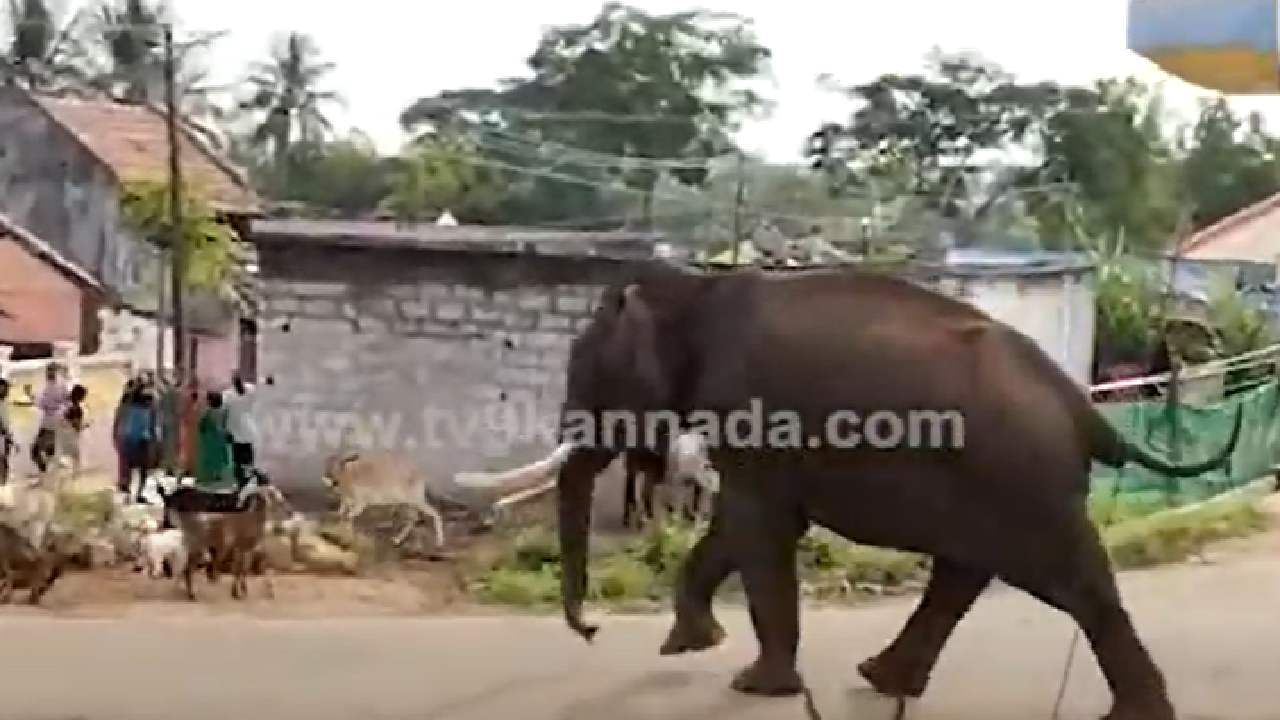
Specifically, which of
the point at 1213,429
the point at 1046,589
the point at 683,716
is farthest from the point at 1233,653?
the point at 1213,429

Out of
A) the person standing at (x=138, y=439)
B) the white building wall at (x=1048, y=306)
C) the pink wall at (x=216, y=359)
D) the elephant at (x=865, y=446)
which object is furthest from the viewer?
the person standing at (x=138, y=439)

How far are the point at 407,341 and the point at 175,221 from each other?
48 cm

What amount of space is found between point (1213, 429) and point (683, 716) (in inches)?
70.4

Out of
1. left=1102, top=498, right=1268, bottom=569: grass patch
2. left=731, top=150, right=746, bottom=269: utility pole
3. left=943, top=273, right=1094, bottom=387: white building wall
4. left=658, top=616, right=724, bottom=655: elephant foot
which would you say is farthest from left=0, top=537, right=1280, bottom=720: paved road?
left=731, top=150, right=746, bottom=269: utility pole

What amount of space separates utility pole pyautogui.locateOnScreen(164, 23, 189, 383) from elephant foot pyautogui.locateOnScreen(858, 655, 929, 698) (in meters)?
1.30

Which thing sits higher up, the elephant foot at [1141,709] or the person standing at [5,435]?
the person standing at [5,435]

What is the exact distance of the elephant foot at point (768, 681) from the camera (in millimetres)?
2516

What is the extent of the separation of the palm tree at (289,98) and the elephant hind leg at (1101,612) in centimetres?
116

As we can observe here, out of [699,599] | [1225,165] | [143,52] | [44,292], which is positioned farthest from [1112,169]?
[44,292]

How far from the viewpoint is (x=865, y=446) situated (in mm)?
2361

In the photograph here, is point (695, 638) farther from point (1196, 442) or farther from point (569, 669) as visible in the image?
point (1196, 442)

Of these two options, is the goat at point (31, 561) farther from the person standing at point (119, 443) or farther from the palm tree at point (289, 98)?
the palm tree at point (289, 98)

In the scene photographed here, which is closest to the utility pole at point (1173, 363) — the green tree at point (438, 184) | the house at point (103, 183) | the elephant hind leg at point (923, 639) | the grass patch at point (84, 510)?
the elephant hind leg at point (923, 639)

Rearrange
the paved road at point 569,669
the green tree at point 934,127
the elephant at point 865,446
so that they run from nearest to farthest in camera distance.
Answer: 1. the elephant at point 865,446
2. the paved road at point 569,669
3. the green tree at point 934,127
